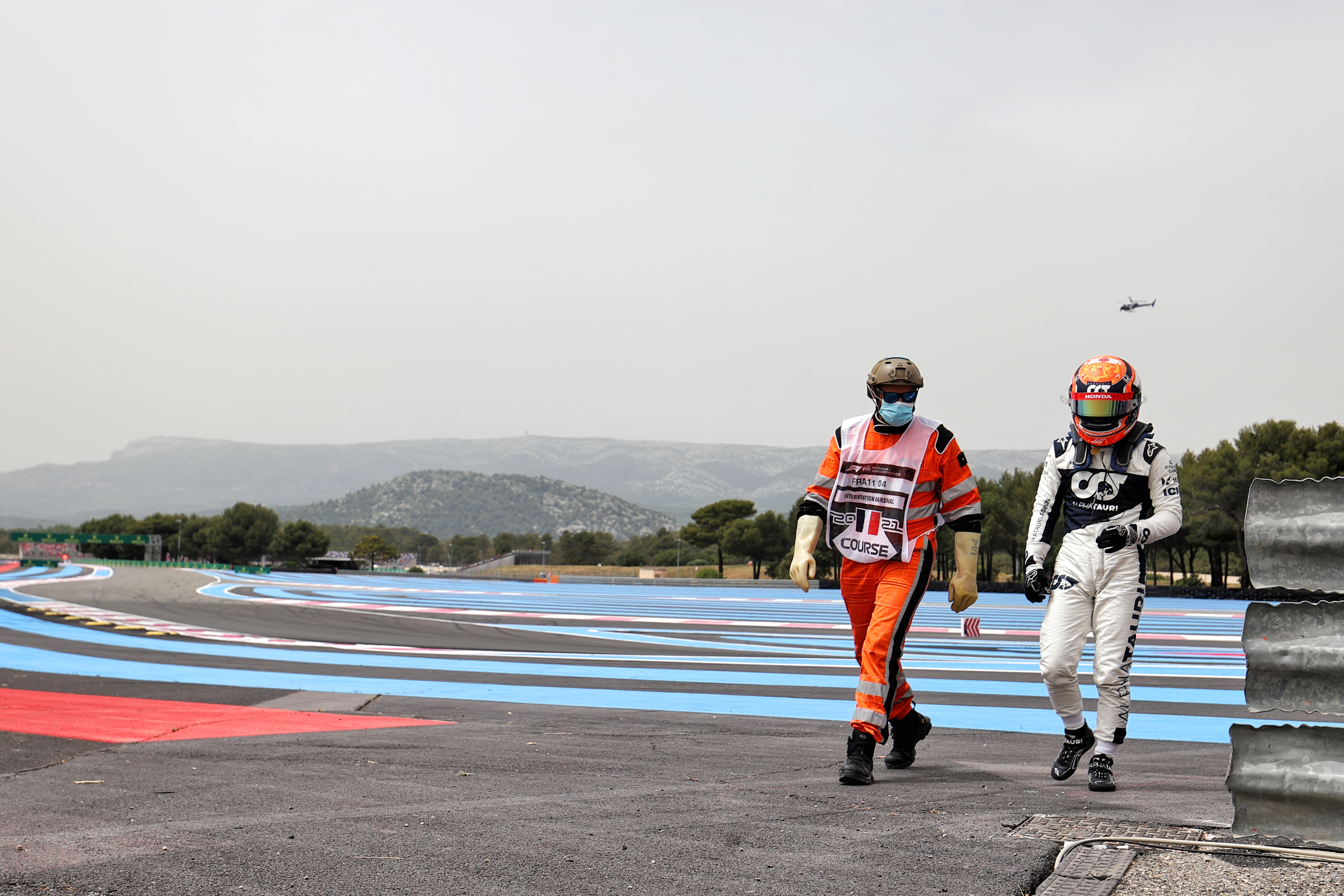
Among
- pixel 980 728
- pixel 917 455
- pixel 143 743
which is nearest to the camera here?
pixel 917 455

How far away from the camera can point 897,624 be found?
4.73 metres

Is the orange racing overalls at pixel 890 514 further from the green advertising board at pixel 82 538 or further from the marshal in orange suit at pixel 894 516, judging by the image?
the green advertising board at pixel 82 538

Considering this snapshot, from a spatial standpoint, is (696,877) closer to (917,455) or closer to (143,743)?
(917,455)

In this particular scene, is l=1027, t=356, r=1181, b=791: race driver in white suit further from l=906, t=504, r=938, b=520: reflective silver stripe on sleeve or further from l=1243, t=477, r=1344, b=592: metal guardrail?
l=1243, t=477, r=1344, b=592: metal guardrail

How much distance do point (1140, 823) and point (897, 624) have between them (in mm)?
1468

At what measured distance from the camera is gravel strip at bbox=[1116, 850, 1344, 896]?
269 centimetres

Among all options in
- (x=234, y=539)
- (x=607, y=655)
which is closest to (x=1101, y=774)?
(x=607, y=655)

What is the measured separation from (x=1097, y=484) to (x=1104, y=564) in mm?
379

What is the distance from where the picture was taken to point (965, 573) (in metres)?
4.92

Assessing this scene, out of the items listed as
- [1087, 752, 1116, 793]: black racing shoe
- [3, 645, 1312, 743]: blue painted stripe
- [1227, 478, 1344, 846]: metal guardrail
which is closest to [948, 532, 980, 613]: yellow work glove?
[1087, 752, 1116, 793]: black racing shoe

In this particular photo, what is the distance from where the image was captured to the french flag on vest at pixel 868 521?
4875mm

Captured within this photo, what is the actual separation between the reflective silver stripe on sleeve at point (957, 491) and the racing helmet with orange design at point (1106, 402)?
0.56 metres

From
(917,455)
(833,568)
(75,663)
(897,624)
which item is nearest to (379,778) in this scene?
(897,624)

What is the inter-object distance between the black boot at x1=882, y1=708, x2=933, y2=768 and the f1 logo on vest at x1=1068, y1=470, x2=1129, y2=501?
4.30 feet
